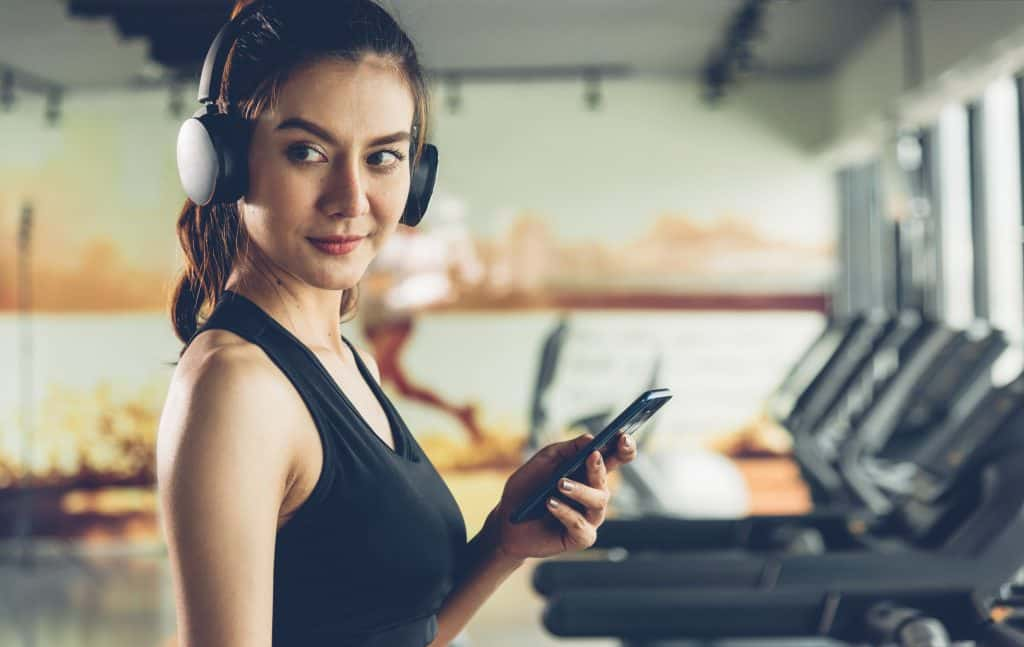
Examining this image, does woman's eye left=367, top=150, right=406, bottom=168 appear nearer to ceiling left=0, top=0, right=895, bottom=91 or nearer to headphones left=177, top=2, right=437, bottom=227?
headphones left=177, top=2, right=437, bottom=227

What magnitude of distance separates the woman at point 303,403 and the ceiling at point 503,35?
481 centimetres

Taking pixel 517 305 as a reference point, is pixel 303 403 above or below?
above

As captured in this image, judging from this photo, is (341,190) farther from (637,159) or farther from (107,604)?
(637,159)

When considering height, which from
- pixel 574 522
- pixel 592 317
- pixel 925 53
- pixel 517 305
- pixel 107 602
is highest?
pixel 925 53

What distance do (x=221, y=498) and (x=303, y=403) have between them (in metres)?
0.13

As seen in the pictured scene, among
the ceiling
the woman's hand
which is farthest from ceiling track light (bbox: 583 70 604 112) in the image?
the woman's hand

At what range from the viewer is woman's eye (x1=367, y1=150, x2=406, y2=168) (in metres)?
1.06

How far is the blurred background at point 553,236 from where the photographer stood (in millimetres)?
5977

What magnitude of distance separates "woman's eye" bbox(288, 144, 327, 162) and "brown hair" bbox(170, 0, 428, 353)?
50mm

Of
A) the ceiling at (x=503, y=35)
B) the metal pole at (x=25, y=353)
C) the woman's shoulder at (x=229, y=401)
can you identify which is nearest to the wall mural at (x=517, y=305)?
the ceiling at (x=503, y=35)

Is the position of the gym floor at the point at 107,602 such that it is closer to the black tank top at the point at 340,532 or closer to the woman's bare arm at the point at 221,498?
the black tank top at the point at 340,532

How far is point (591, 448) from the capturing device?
115 cm

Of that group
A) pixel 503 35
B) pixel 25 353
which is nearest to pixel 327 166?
pixel 25 353

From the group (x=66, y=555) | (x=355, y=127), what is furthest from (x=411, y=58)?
(x=66, y=555)
